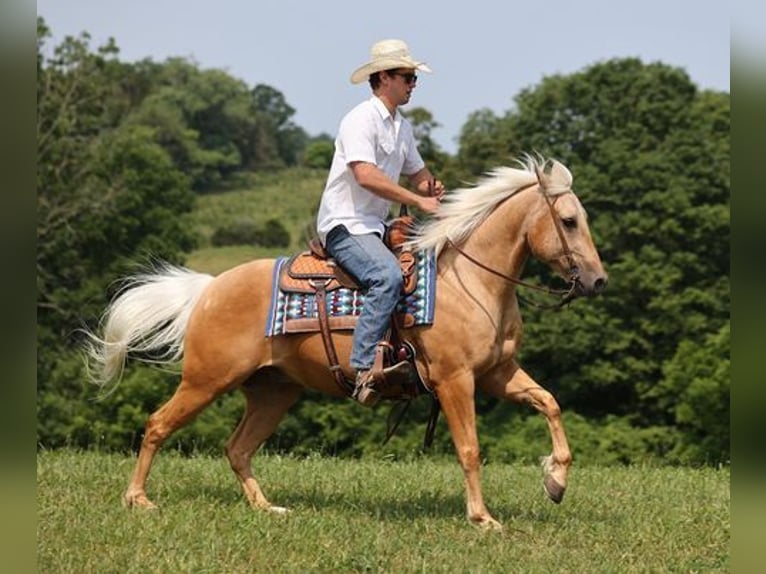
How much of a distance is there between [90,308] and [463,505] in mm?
32456

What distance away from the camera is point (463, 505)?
9.09 metres

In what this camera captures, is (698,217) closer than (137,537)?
No

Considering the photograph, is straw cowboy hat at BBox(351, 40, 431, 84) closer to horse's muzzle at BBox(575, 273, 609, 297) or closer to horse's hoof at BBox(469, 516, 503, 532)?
horse's muzzle at BBox(575, 273, 609, 297)

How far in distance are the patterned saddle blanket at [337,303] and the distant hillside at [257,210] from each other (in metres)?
37.1

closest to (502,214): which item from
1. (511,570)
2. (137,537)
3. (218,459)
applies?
(511,570)

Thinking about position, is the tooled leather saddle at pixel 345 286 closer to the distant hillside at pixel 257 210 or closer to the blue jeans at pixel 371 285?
the blue jeans at pixel 371 285

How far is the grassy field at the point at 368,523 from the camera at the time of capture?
6.73m

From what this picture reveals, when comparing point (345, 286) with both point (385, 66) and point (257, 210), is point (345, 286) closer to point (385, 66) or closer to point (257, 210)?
point (385, 66)

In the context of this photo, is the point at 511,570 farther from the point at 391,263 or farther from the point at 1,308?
the point at 1,308

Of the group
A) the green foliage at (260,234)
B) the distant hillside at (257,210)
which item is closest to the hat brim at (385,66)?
the distant hillside at (257,210)

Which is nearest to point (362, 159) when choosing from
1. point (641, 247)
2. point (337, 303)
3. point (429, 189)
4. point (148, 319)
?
point (429, 189)

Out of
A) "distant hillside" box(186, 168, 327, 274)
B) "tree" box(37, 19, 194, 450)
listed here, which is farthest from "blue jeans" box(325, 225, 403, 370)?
"distant hillside" box(186, 168, 327, 274)

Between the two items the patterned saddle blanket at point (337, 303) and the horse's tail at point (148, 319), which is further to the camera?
the horse's tail at point (148, 319)

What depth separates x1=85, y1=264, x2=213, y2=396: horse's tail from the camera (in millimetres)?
9070
